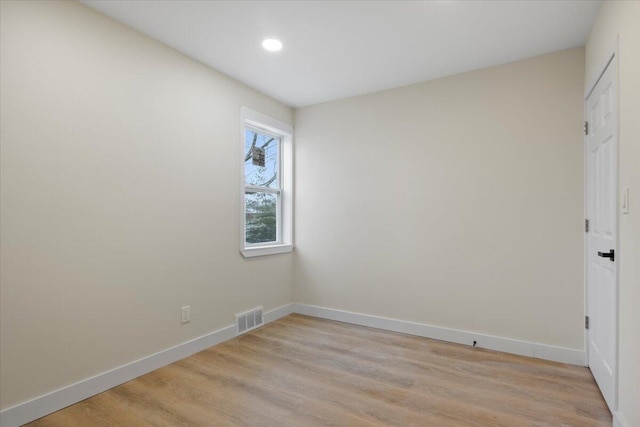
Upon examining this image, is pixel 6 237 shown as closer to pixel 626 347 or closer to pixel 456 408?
pixel 456 408

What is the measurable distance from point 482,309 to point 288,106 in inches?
121

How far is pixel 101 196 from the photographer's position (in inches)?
88.4

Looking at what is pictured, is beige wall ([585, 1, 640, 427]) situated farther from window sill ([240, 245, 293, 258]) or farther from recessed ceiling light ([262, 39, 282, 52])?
window sill ([240, 245, 293, 258])

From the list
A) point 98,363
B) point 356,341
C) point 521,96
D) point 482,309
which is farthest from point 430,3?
point 98,363

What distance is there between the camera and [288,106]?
4.07 metres

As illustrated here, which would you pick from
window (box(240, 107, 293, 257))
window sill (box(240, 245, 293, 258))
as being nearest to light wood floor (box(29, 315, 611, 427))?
window sill (box(240, 245, 293, 258))

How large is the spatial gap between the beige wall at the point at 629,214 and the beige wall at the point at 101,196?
2.89 m

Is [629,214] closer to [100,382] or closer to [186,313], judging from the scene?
[186,313]

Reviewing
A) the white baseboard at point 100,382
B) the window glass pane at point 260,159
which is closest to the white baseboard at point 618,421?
the white baseboard at point 100,382

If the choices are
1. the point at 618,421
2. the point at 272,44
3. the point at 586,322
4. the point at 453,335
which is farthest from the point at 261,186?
the point at 618,421

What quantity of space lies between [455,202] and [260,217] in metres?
2.10

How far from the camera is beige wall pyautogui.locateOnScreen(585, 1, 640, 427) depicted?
1.54m

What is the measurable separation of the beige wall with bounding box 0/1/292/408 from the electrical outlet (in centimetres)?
4

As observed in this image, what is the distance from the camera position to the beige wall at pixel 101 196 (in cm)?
187
